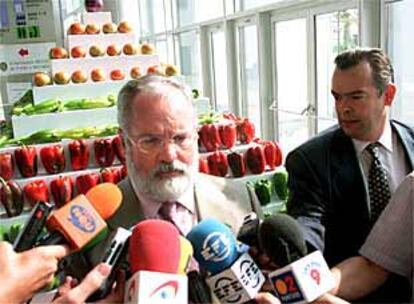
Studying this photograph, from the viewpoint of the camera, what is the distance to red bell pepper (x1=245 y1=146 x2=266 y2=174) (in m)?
2.67

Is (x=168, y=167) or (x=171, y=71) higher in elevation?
(x=171, y=71)

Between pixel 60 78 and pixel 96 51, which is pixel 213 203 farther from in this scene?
pixel 96 51

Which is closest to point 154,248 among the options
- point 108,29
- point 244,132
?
point 244,132

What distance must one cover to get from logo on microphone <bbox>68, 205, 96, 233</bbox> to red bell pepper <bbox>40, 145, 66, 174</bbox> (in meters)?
1.81

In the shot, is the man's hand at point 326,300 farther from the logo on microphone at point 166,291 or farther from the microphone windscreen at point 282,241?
the logo on microphone at point 166,291

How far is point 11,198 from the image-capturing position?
2.50 m

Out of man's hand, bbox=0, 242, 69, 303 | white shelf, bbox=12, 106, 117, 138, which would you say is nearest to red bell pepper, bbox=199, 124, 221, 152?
white shelf, bbox=12, 106, 117, 138

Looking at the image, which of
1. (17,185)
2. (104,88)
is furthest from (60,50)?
(17,185)

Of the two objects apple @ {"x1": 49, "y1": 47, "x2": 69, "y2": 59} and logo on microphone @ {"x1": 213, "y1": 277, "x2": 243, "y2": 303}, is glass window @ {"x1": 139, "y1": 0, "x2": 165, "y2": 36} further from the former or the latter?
logo on microphone @ {"x1": 213, "y1": 277, "x2": 243, "y2": 303}

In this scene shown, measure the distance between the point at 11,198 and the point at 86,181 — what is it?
0.36 meters

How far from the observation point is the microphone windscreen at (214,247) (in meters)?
0.82

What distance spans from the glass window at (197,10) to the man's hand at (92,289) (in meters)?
5.18

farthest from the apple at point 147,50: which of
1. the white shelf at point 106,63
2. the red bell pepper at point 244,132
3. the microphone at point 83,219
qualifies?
the microphone at point 83,219

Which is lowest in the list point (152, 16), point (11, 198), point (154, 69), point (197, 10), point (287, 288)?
point (11, 198)
